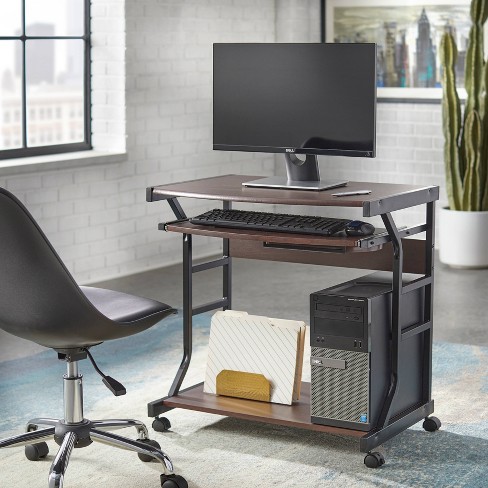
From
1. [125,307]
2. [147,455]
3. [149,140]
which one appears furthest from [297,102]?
[149,140]

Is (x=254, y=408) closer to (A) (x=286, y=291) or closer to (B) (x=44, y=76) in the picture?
(A) (x=286, y=291)

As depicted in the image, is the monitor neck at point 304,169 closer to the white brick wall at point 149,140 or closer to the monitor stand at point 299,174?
the monitor stand at point 299,174

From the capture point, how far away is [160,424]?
363 cm

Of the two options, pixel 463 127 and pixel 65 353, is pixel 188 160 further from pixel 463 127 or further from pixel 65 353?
pixel 65 353

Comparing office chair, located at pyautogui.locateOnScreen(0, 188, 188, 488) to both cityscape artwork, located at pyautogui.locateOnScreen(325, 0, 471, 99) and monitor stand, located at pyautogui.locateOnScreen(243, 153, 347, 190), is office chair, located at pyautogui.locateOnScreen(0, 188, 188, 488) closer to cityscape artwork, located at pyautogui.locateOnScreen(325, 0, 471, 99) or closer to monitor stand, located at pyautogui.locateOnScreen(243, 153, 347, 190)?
monitor stand, located at pyautogui.locateOnScreen(243, 153, 347, 190)

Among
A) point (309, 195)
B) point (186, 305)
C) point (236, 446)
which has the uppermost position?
point (309, 195)

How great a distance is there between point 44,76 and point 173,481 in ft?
11.0

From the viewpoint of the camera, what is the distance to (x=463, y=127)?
640 cm

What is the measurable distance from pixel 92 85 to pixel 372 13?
81.3 inches

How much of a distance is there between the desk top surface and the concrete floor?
54.4 inches

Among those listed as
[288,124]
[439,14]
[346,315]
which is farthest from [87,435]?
[439,14]

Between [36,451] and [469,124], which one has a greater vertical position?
[469,124]

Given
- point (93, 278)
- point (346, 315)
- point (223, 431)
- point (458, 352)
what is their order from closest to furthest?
point (346, 315) < point (223, 431) < point (458, 352) < point (93, 278)

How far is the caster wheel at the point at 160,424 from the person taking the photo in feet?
11.9
